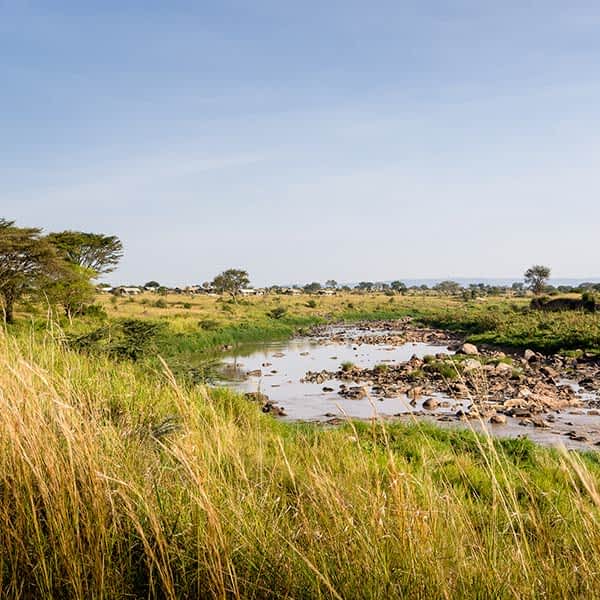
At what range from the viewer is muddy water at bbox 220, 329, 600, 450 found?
1427 centimetres

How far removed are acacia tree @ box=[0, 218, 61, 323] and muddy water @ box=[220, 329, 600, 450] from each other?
9488 millimetres

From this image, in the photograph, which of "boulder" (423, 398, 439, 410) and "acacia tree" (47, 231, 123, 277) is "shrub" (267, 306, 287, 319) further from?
"boulder" (423, 398, 439, 410)

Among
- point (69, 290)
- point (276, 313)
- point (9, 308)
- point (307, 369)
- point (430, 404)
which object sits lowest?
point (307, 369)

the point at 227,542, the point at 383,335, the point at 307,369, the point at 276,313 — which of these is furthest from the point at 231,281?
the point at 227,542

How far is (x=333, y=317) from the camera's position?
6775 cm

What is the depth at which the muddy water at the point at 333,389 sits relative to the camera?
46.8 ft

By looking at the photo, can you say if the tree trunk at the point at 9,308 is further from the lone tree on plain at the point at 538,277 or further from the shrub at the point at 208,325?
the lone tree on plain at the point at 538,277

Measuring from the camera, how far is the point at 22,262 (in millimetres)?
27047

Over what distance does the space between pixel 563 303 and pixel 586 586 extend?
53.3 meters

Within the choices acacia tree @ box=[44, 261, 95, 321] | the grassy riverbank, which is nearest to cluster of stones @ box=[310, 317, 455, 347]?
acacia tree @ box=[44, 261, 95, 321]

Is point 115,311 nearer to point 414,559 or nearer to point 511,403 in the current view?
point 511,403

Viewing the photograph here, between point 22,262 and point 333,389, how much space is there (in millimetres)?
15583

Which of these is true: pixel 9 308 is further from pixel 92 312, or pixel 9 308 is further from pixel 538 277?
pixel 538 277

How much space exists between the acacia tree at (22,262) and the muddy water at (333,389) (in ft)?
31.1
